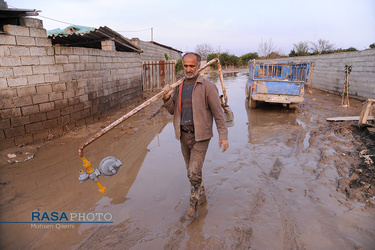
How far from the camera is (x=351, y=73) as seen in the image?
39.2ft

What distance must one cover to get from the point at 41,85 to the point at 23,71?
48 cm

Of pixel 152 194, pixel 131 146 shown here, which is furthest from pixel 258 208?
pixel 131 146

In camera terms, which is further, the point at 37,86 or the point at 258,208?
the point at 37,86

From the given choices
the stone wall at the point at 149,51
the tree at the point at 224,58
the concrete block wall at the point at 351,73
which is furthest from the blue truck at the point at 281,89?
the tree at the point at 224,58

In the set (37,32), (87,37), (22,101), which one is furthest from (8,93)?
(87,37)

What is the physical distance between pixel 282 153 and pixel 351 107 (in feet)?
22.2

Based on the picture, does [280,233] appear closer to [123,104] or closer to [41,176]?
[41,176]

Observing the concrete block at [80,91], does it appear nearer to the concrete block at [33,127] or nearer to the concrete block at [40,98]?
the concrete block at [40,98]

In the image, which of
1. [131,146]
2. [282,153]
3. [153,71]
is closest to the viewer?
[282,153]

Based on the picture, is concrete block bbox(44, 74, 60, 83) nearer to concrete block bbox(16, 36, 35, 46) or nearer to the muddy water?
concrete block bbox(16, 36, 35, 46)

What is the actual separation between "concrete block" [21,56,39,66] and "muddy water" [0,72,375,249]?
1.80m

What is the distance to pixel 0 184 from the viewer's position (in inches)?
146

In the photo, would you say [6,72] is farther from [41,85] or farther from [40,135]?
[40,135]

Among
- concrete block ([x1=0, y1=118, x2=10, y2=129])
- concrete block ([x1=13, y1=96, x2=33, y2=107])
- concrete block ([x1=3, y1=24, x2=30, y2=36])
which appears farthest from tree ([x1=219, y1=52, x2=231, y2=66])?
concrete block ([x1=0, y1=118, x2=10, y2=129])
